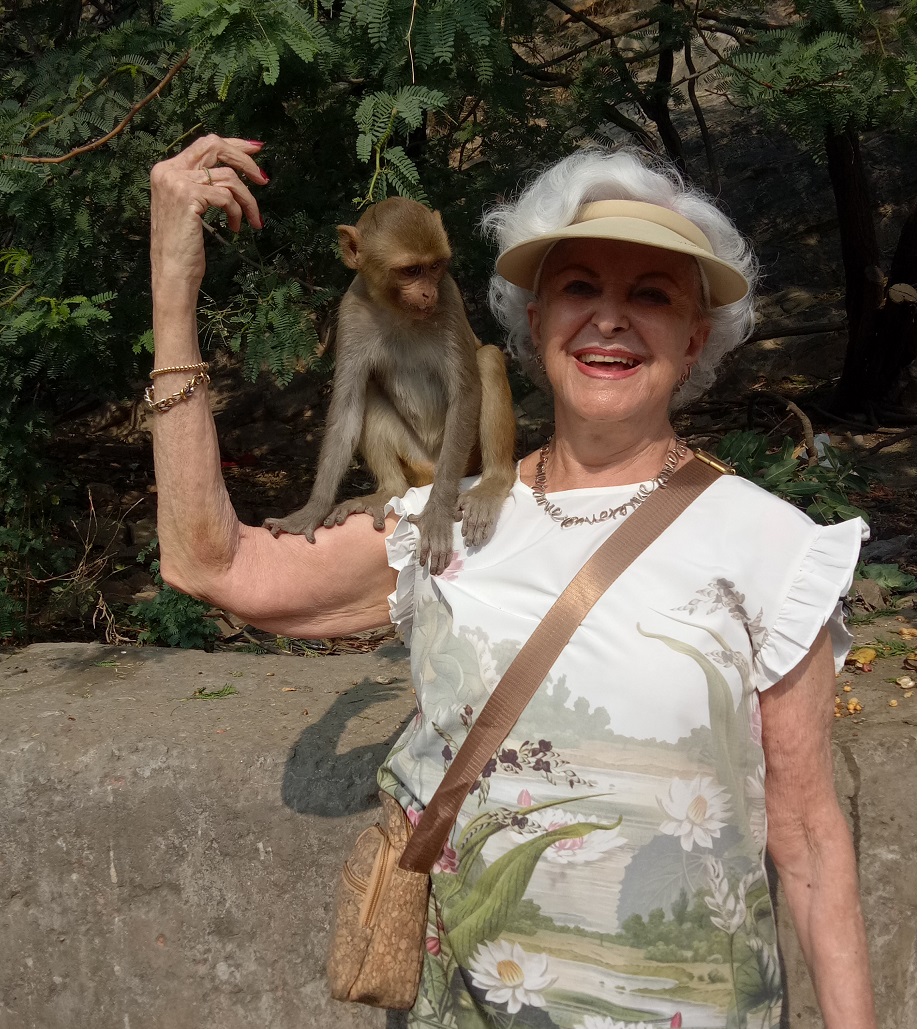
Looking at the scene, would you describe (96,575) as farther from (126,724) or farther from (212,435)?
(212,435)

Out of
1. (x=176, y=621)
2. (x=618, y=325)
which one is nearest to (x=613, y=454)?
(x=618, y=325)

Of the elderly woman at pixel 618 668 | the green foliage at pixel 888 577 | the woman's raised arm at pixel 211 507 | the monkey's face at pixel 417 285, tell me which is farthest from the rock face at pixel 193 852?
the green foliage at pixel 888 577

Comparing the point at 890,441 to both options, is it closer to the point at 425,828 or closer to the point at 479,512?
the point at 479,512

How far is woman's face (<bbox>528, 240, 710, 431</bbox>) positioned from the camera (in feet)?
6.27

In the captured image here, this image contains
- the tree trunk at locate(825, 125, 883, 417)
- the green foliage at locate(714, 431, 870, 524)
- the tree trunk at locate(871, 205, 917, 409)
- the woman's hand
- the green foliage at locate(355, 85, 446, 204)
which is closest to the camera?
the woman's hand

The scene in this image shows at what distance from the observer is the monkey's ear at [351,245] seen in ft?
10.8

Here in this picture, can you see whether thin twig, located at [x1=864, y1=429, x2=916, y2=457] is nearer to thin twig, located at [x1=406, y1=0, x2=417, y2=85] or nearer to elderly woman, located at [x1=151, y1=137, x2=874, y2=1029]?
thin twig, located at [x1=406, y1=0, x2=417, y2=85]

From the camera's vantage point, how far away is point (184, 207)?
1907 millimetres

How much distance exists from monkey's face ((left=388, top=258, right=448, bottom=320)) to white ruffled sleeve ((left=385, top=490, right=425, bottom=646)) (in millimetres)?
1278

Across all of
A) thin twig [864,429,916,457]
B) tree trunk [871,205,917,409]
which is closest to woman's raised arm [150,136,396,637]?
thin twig [864,429,916,457]

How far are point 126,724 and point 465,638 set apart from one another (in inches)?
72.0

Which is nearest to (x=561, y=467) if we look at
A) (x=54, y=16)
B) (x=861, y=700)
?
(x=861, y=700)

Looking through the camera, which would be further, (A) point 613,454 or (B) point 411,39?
Answer: (B) point 411,39

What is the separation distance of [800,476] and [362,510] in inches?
102
